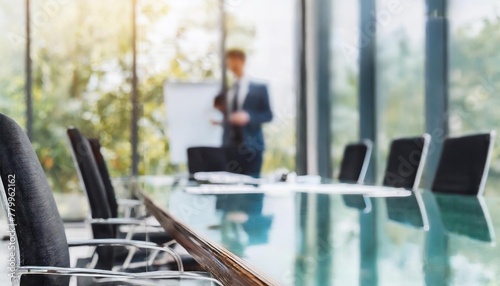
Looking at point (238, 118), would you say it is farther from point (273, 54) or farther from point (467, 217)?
point (467, 217)

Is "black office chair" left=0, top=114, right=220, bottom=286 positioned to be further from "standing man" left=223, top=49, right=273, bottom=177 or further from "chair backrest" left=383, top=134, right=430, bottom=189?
"standing man" left=223, top=49, right=273, bottom=177

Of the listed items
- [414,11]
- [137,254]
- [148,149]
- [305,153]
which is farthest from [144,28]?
[137,254]

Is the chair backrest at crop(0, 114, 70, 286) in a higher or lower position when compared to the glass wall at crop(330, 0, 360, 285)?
lower

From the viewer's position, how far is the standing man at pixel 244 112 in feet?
27.2

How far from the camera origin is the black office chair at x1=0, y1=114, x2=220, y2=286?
159cm

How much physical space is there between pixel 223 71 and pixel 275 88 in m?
0.74

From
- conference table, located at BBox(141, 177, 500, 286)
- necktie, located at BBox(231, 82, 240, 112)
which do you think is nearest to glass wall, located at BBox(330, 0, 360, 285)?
necktie, located at BBox(231, 82, 240, 112)

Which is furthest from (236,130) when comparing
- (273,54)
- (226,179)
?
(226,179)

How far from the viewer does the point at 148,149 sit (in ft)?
26.8

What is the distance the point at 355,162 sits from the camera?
5266mm

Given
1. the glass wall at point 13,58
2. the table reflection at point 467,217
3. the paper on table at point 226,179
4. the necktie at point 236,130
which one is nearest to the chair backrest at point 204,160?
the paper on table at point 226,179

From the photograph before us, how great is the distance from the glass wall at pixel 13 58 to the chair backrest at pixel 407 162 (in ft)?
15.6

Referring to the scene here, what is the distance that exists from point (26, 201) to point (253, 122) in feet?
22.6

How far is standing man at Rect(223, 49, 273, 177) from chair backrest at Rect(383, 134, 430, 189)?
3.64 meters
